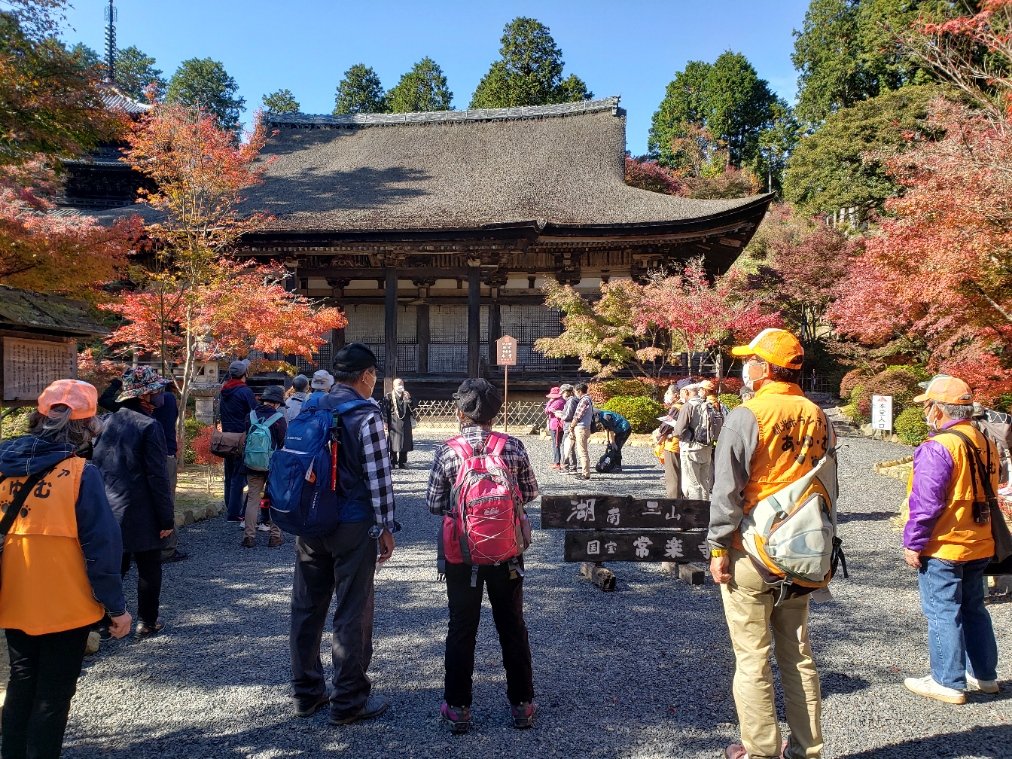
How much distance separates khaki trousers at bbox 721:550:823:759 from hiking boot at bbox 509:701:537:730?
98cm

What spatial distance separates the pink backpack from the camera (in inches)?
108

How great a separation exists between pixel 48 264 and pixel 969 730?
30.0 ft

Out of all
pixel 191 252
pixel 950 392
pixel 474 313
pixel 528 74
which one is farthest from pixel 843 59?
pixel 950 392

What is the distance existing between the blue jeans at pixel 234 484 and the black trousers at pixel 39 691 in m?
3.97

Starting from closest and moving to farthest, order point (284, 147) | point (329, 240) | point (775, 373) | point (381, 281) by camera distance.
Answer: point (775, 373) < point (329, 240) < point (381, 281) < point (284, 147)

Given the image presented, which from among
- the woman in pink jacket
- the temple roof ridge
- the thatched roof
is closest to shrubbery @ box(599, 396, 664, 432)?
the woman in pink jacket

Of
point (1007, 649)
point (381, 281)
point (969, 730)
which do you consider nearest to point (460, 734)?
point (969, 730)

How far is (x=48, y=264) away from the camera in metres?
7.11

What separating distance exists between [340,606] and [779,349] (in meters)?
2.29

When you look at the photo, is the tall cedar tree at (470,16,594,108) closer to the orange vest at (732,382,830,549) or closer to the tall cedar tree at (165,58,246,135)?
the tall cedar tree at (165,58,246,135)

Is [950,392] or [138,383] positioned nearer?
[950,392]

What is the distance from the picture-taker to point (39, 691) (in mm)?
2305

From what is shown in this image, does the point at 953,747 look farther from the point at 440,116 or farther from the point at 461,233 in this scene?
the point at 440,116

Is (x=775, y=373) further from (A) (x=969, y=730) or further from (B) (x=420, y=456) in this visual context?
(B) (x=420, y=456)
